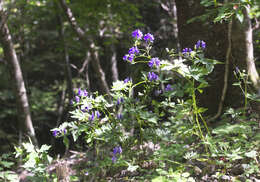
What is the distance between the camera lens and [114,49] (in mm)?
7055

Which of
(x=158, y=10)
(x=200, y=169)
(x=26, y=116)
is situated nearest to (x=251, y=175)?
(x=200, y=169)

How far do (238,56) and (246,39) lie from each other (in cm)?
22

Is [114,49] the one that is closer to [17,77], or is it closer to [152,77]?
[17,77]

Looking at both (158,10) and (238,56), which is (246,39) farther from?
(158,10)

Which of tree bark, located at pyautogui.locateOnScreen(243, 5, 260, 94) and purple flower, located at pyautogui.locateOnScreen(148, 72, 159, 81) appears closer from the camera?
purple flower, located at pyautogui.locateOnScreen(148, 72, 159, 81)

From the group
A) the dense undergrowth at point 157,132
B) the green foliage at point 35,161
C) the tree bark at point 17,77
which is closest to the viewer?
the dense undergrowth at point 157,132

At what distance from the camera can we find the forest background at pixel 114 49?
2.75 meters

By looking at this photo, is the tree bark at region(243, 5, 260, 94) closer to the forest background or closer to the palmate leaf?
the forest background

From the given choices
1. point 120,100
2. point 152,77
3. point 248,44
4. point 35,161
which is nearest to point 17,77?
point 35,161

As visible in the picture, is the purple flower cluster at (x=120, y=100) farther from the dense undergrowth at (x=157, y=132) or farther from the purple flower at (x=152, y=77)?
the purple flower at (x=152, y=77)

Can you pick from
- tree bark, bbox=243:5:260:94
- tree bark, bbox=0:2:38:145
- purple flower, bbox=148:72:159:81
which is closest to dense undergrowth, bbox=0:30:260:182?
purple flower, bbox=148:72:159:81

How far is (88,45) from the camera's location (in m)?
4.11

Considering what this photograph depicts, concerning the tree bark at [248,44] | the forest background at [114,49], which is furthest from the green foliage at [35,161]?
the tree bark at [248,44]

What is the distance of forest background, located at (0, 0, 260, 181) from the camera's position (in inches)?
108
